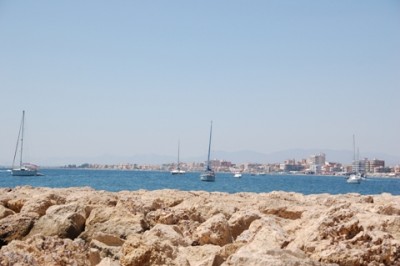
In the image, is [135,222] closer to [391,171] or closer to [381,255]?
[381,255]

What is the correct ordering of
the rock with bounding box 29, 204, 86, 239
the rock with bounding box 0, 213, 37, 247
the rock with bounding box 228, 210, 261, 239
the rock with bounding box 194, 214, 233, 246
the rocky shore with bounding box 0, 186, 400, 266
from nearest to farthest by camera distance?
the rocky shore with bounding box 0, 186, 400, 266 → the rock with bounding box 194, 214, 233, 246 → the rock with bounding box 228, 210, 261, 239 → the rock with bounding box 29, 204, 86, 239 → the rock with bounding box 0, 213, 37, 247

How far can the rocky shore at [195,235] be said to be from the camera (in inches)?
176

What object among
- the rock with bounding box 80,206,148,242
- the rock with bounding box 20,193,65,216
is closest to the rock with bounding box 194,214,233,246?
the rock with bounding box 80,206,148,242

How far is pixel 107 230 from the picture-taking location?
718 centimetres

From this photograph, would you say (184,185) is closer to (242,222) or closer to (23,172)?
(23,172)

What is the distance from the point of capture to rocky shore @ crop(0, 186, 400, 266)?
4.46m

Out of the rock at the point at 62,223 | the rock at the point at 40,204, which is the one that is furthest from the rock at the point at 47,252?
the rock at the point at 40,204

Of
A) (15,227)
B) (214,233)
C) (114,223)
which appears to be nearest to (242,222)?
(214,233)

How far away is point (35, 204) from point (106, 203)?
4.02 feet

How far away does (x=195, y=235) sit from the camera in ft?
22.2

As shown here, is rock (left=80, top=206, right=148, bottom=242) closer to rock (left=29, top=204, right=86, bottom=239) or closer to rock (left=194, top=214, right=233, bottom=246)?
rock (left=29, top=204, right=86, bottom=239)

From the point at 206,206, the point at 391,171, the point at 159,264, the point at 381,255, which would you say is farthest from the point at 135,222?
the point at 391,171

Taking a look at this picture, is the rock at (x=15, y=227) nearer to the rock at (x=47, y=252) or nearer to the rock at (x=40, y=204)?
the rock at (x=40, y=204)

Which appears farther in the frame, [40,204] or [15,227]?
[40,204]
